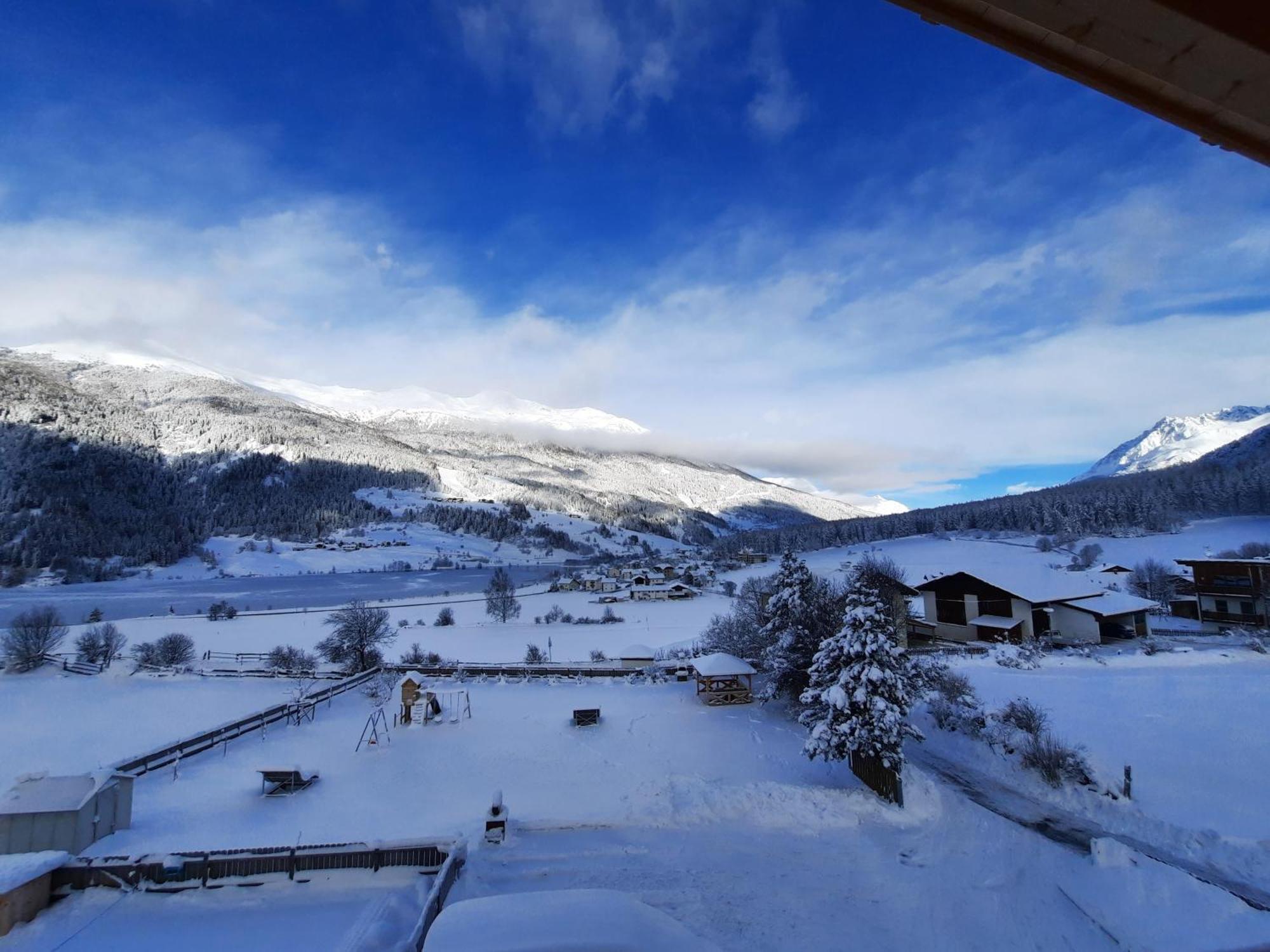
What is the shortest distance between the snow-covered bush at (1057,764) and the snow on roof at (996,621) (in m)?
20.3

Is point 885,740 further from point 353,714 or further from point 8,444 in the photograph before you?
point 8,444

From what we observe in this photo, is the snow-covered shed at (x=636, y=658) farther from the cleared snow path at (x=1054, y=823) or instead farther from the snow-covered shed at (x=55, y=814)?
the snow-covered shed at (x=55, y=814)

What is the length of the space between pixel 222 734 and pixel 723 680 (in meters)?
16.7

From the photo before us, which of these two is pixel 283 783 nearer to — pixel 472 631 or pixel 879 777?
pixel 879 777

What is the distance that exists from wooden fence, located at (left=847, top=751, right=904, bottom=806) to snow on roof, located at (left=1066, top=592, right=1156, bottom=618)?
84.3 feet

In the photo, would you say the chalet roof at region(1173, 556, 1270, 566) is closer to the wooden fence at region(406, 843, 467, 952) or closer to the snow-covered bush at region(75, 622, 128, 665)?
the wooden fence at region(406, 843, 467, 952)

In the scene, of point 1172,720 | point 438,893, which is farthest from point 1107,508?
point 438,893

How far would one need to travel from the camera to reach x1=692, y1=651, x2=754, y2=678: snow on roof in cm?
2177

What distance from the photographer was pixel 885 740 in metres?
13.3

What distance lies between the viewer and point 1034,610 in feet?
109

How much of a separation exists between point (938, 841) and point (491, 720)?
46.4 ft

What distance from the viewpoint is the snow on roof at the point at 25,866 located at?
26.2 ft

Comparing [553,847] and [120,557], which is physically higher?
[120,557]

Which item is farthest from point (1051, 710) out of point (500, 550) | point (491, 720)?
point (500, 550)
